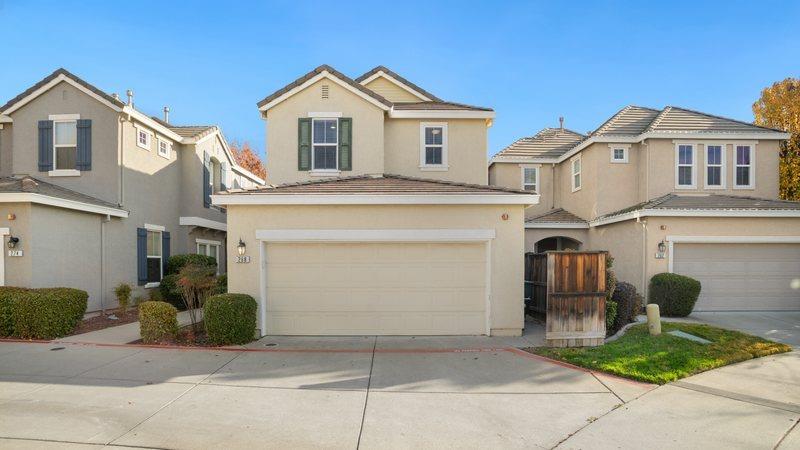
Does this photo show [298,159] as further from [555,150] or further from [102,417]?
[555,150]

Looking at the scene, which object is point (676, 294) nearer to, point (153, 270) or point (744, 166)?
point (744, 166)

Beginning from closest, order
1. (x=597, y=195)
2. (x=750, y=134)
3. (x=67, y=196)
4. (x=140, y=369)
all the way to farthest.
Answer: (x=140, y=369) < (x=67, y=196) < (x=750, y=134) < (x=597, y=195)

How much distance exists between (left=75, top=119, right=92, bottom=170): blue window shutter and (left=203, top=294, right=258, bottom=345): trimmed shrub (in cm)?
828

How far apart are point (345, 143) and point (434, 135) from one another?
304cm

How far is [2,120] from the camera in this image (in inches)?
530

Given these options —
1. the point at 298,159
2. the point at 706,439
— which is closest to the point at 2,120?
the point at 298,159

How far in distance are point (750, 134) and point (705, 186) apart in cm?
243

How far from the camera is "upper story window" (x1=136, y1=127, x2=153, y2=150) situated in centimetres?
1391

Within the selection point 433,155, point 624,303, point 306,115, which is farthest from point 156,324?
point 624,303

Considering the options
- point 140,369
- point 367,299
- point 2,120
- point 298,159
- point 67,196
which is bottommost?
point 140,369

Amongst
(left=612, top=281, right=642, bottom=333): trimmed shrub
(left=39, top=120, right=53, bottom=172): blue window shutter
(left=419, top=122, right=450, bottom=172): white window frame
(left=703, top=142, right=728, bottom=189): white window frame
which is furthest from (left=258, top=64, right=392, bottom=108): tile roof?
(left=703, top=142, right=728, bottom=189): white window frame

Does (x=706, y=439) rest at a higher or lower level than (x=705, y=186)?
lower

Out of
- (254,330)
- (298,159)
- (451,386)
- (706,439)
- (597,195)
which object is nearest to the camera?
(706,439)

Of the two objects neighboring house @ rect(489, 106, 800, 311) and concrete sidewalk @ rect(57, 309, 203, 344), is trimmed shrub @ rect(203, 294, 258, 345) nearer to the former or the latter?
concrete sidewalk @ rect(57, 309, 203, 344)
